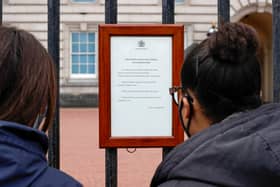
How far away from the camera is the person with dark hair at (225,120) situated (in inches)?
54.7

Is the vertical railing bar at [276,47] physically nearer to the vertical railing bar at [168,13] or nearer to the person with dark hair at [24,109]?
the vertical railing bar at [168,13]

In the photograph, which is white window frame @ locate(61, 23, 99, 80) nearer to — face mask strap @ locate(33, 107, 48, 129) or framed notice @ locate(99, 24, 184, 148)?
framed notice @ locate(99, 24, 184, 148)

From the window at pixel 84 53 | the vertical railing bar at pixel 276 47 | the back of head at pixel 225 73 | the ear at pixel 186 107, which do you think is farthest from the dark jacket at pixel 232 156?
the window at pixel 84 53

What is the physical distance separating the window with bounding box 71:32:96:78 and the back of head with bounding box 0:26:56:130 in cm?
2024

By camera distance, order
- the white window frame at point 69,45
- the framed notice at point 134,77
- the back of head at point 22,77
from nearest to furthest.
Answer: the back of head at point 22,77, the framed notice at point 134,77, the white window frame at point 69,45

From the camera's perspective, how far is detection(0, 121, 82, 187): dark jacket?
1.39m

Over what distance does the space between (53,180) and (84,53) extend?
20936 mm

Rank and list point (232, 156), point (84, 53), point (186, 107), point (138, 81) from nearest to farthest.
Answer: point (232, 156) < point (186, 107) < point (138, 81) < point (84, 53)

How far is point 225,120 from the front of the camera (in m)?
1.55

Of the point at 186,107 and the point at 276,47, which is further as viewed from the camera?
the point at 276,47

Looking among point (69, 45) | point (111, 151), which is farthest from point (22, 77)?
point (69, 45)

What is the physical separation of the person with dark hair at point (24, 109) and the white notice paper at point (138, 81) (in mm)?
1021

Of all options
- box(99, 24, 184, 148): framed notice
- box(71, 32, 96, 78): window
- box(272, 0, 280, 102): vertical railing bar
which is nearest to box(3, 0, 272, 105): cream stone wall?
box(71, 32, 96, 78): window

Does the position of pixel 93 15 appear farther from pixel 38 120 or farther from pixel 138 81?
pixel 38 120
